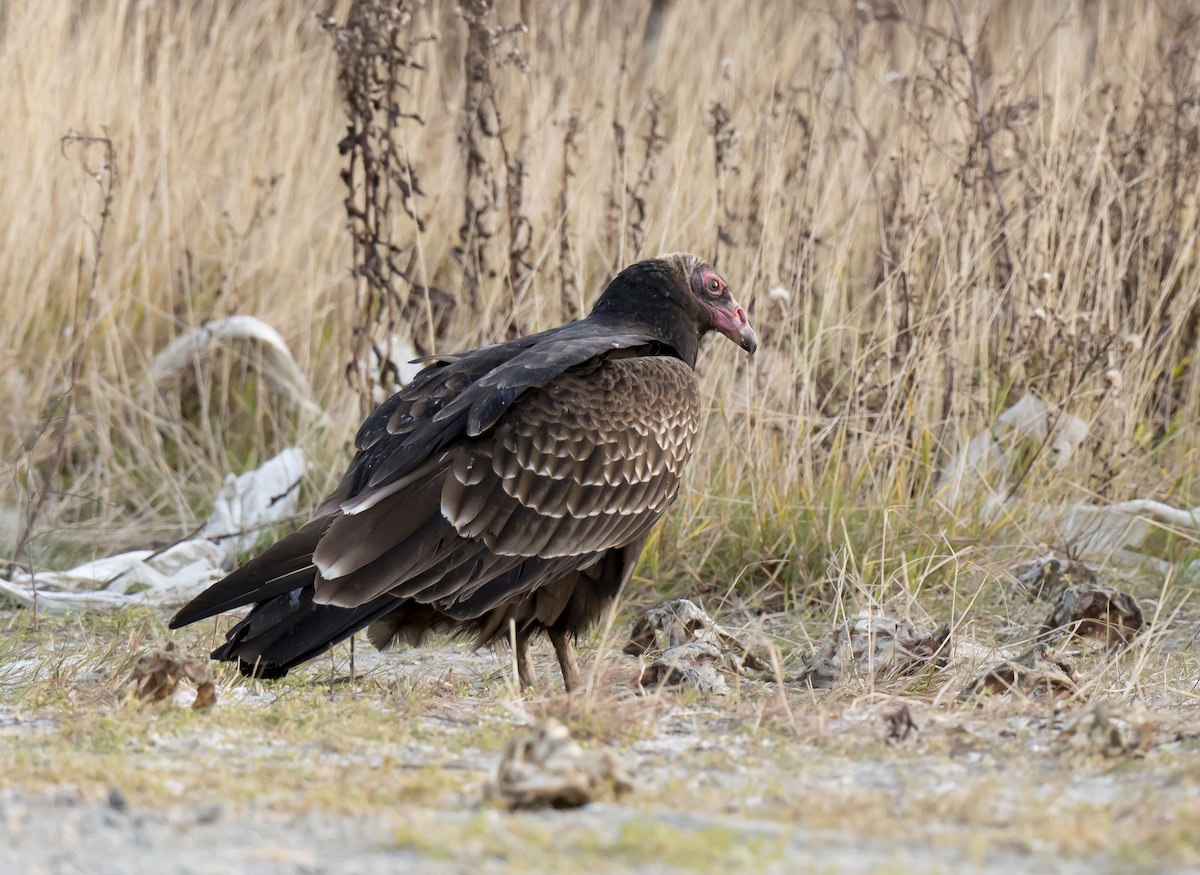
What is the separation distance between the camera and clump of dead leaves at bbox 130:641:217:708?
345 centimetres

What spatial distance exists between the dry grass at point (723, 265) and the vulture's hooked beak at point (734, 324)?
66 cm

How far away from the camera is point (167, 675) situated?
11.3 ft

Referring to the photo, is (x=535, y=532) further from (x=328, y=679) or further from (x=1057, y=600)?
(x=1057, y=600)

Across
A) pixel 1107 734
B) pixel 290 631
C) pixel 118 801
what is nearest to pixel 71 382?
pixel 290 631

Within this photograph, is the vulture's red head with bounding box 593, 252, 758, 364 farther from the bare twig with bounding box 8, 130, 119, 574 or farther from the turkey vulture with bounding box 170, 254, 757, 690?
the bare twig with bounding box 8, 130, 119, 574

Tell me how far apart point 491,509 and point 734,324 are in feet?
3.71

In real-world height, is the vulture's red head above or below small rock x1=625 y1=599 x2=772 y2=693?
above

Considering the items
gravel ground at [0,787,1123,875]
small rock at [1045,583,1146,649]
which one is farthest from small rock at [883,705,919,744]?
small rock at [1045,583,1146,649]

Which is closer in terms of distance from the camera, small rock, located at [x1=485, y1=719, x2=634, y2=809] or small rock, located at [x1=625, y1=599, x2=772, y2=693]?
small rock, located at [x1=485, y1=719, x2=634, y2=809]

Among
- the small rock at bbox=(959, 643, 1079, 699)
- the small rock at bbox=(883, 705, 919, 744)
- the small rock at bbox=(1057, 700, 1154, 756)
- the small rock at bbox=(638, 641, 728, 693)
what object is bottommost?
the small rock at bbox=(638, 641, 728, 693)

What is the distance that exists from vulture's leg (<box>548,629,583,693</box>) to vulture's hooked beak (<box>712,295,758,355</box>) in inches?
41.2

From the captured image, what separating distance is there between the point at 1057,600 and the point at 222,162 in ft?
14.2

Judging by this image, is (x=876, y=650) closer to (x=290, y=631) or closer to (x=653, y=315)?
(x=653, y=315)

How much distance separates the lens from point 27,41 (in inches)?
264
